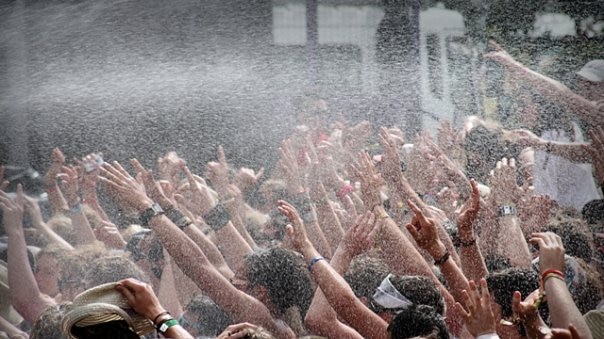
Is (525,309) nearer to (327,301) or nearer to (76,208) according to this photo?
(327,301)

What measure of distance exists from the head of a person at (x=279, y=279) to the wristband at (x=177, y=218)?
0.47 m

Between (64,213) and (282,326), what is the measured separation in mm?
1763

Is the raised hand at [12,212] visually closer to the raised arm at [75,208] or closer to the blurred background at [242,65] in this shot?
the raised arm at [75,208]

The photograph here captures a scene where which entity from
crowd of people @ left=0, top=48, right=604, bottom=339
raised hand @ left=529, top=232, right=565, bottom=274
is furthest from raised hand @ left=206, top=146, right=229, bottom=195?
raised hand @ left=529, top=232, right=565, bottom=274

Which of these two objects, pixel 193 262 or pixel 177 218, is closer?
pixel 193 262

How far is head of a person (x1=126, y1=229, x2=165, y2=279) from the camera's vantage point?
3949mm

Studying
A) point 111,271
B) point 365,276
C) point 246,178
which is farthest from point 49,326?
point 246,178

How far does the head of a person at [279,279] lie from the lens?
10.8 feet

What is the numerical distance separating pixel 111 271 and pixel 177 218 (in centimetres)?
36

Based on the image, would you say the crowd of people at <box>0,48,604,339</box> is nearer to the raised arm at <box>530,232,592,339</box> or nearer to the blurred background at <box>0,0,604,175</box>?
the raised arm at <box>530,232,592,339</box>

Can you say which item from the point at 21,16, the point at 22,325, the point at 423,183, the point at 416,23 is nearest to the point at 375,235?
the point at 423,183

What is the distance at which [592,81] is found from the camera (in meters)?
4.39

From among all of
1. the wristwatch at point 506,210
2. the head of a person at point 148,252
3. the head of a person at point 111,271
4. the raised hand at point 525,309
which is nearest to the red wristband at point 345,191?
the wristwatch at point 506,210

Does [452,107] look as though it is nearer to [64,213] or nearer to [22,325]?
[64,213]
